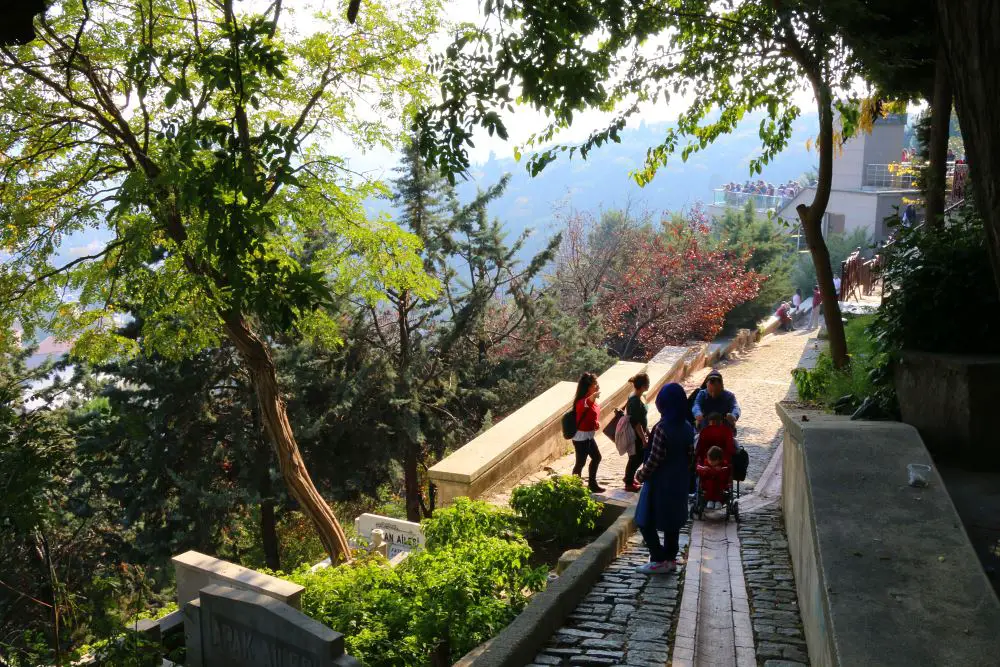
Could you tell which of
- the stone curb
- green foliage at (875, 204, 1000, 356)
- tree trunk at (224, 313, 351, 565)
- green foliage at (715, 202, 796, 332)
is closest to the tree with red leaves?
green foliage at (715, 202, 796, 332)

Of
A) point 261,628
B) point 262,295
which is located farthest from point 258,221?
point 261,628

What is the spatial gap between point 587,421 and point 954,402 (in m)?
4.44

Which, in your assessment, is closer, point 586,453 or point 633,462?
point 633,462

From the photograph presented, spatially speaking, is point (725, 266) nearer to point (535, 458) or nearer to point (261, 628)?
point (535, 458)

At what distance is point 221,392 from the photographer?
19.7 meters

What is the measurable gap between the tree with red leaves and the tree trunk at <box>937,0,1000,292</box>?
22.2 metres

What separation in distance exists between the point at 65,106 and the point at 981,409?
10.6m

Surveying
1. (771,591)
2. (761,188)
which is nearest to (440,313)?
(771,591)

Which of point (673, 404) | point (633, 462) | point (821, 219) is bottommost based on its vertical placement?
point (633, 462)

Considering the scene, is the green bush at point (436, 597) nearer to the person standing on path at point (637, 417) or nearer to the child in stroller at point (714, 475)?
the child in stroller at point (714, 475)

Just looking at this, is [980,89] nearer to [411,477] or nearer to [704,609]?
[704,609]

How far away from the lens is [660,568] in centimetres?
695

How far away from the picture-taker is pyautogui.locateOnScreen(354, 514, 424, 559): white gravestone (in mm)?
9820

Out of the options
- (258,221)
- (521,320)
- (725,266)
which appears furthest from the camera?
(725,266)
